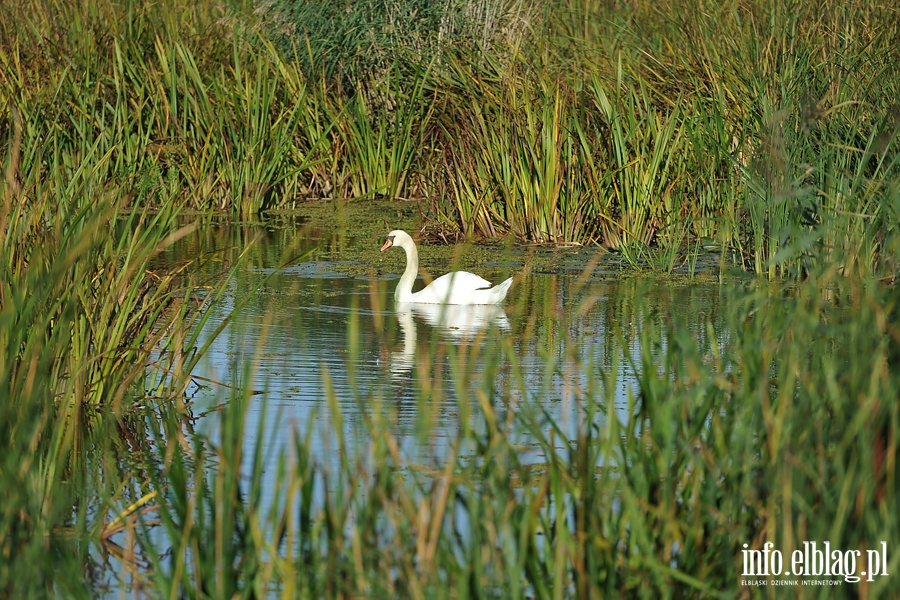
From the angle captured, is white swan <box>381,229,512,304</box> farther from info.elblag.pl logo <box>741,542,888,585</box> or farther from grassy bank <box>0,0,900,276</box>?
info.elblag.pl logo <box>741,542,888,585</box>

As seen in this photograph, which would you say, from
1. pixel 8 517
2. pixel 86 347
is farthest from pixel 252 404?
pixel 8 517

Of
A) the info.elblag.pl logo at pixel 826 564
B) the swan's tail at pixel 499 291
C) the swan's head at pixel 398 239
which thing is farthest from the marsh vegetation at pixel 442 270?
the swan's head at pixel 398 239

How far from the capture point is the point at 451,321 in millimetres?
8727

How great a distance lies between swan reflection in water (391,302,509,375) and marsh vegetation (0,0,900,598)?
10 centimetres

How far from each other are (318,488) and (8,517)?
5.57 feet

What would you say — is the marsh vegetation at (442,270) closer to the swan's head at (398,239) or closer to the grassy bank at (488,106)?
the grassy bank at (488,106)

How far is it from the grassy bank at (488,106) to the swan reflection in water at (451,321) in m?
1.21

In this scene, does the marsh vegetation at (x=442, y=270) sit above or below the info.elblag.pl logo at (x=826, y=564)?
above

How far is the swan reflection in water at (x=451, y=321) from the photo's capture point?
7.53 metres

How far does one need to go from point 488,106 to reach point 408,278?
6.98 ft

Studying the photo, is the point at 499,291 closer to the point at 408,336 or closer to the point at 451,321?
the point at 451,321

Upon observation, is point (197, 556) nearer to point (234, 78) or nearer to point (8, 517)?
point (8, 517)

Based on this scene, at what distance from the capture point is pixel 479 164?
437 inches

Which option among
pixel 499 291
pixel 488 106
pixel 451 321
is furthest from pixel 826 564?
pixel 488 106
